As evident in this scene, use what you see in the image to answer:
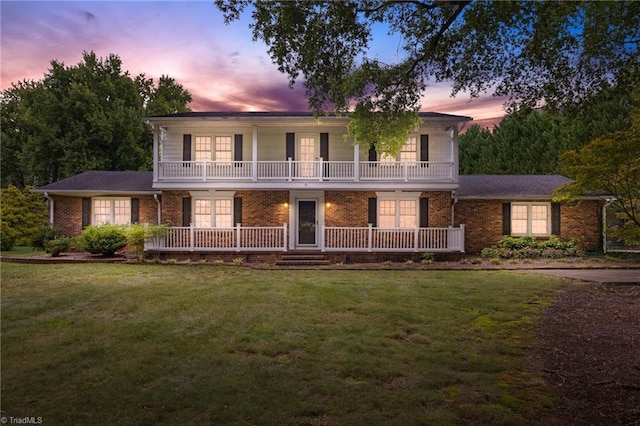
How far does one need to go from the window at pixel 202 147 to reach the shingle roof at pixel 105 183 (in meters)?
2.70

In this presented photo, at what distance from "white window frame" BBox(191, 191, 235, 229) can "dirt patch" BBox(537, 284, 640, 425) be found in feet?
44.0

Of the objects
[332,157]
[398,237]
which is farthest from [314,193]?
[398,237]

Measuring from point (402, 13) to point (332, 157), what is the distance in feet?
32.8

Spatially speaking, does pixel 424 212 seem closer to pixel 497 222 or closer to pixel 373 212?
pixel 373 212

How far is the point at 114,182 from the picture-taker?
20.4 metres

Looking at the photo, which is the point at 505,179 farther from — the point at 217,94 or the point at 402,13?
the point at 217,94

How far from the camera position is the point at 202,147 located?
18.8 metres

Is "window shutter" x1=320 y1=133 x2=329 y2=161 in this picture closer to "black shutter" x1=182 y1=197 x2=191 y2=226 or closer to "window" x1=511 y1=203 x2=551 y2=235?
"black shutter" x1=182 y1=197 x2=191 y2=226

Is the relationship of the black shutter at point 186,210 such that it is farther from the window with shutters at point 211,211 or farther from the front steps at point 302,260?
the front steps at point 302,260

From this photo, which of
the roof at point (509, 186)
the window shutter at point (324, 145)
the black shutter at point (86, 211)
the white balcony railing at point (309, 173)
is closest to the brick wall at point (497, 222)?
the roof at point (509, 186)

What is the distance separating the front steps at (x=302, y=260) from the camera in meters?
15.5

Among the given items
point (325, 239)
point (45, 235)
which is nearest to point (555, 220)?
point (325, 239)

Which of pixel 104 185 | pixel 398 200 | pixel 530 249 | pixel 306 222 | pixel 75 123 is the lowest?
pixel 530 249

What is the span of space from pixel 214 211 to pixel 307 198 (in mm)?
4207
